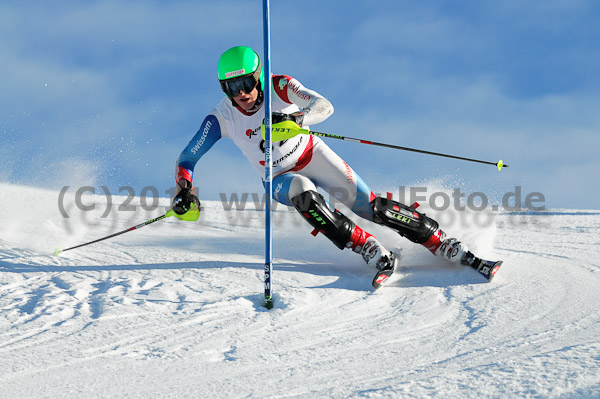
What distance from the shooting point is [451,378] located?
2.03 metres

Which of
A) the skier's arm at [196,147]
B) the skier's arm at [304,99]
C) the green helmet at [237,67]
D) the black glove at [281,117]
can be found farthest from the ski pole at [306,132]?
the skier's arm at [196,147]

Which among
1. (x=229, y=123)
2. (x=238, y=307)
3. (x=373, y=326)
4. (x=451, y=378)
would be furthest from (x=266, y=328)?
(x=229, y=123)

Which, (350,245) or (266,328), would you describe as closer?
(266,328)

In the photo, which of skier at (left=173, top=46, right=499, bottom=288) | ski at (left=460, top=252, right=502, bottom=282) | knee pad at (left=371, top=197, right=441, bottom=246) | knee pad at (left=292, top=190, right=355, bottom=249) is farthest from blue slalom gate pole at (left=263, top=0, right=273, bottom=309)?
ski at (left=460, top=252, right=502, bottom=282)

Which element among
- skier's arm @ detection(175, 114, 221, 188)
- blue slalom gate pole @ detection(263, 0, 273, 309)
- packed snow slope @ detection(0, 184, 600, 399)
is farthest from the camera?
skier's arm @ detection(175, 114, 221, 188)

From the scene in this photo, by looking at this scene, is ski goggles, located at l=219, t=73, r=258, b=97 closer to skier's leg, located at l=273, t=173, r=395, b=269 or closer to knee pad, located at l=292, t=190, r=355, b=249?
skier's leg, located at l=273, t=173, r=395, b=269

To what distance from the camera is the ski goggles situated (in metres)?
3.79

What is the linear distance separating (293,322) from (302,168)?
1.64m

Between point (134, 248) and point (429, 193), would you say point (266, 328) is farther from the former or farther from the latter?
point (429, 193)

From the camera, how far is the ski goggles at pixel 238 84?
3.79 metres

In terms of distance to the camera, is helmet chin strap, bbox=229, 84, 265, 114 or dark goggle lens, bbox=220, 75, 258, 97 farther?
helmet chin strap, bbox=229, 84, 265, 114

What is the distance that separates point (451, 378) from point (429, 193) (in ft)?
15.6

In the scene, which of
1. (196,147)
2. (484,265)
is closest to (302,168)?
(196,147)

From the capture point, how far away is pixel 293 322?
299cm
